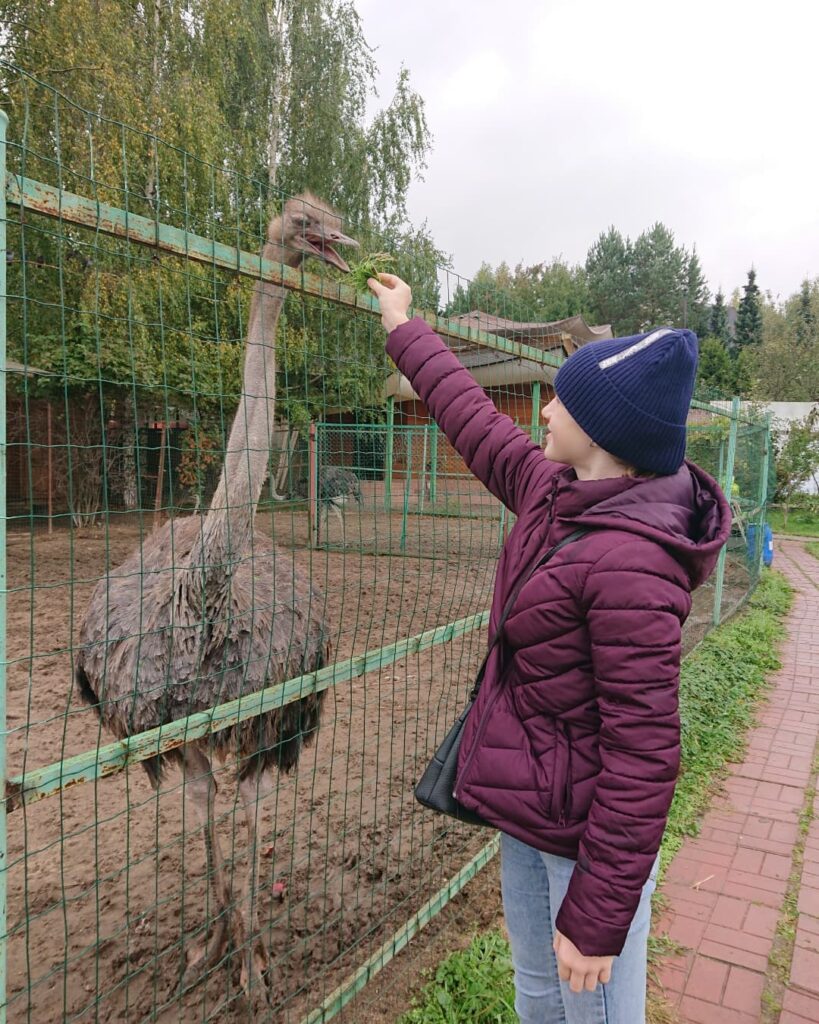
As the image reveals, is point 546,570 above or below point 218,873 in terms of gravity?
above

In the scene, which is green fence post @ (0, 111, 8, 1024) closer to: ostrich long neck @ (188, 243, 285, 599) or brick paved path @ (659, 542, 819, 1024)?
ostrich long neck @ (188, 243, 285, 599)

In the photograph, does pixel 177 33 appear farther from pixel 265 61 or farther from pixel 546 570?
pixel 546 570

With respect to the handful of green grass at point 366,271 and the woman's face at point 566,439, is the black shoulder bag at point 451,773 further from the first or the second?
the handful of green grass at point 366,271

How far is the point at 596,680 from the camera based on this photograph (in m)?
1.26

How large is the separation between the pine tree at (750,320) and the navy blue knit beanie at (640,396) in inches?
1834

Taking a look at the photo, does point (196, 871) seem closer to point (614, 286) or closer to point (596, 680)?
point (596, 680)

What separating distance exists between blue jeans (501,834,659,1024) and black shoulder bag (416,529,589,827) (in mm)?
150

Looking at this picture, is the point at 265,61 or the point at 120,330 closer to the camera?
the point at 120,330

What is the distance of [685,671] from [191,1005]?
12.8ft

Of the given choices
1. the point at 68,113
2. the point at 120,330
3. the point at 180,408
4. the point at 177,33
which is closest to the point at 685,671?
the point at 180,408

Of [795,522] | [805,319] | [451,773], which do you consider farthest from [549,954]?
[805,319]

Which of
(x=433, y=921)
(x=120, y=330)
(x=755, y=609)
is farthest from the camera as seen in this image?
(x=120, y=330)

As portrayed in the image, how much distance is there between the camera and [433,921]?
2.75 m

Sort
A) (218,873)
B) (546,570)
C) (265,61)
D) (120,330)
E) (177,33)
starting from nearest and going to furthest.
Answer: (546,570) → (218,873) → (120,330) → (177,33) → (265,61)
